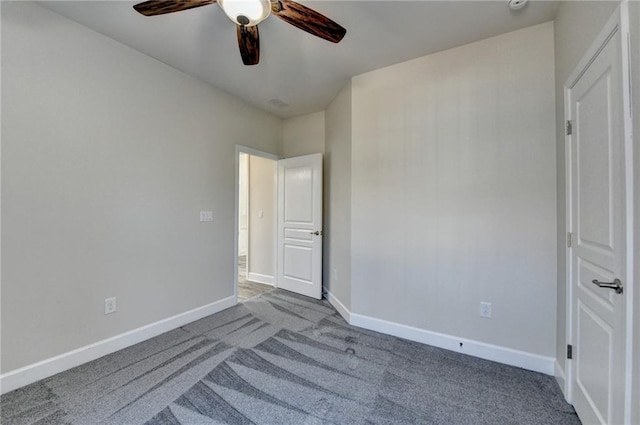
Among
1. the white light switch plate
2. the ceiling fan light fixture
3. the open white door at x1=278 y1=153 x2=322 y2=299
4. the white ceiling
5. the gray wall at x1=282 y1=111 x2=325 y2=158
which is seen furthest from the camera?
the gray wall at x1=282 y1=111 x2=325 y2=158

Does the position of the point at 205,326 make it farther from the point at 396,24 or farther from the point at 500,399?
the point at 396,24

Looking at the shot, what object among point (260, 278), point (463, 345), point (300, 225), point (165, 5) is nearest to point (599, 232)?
point (463, 345)

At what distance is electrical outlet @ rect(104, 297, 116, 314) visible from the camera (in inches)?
88.9

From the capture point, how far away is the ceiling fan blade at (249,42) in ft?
5.44

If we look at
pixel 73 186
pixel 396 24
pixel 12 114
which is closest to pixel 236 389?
pixel 73 186

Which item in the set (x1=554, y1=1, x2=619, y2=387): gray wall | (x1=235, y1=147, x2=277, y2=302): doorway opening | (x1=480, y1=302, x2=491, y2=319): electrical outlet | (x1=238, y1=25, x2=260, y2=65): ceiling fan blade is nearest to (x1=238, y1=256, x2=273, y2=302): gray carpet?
(x1=235, y1=147, x2=277, y2=302): doorway opening

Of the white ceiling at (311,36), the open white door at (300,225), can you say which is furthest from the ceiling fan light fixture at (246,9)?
the open white door at (300,225)

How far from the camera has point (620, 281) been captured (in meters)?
1.16

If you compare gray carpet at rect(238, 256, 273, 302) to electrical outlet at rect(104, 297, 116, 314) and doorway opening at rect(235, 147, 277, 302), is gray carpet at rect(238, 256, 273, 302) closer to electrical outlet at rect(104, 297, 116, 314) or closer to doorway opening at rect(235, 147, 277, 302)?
doorway opening at rect(235, 147, 277, 302)

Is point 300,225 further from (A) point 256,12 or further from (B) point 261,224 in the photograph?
(A) point 256,12

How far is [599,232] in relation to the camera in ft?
4.46

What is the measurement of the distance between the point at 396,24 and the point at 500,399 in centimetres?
275

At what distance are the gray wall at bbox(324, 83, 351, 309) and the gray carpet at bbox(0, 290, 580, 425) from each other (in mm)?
784

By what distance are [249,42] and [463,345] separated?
114 inches
